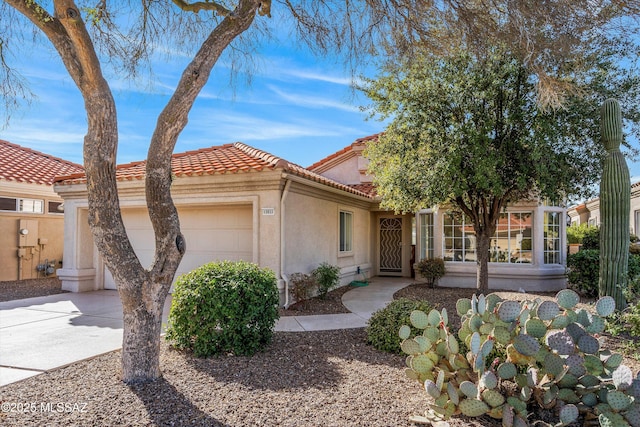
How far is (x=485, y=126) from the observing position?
8.79m

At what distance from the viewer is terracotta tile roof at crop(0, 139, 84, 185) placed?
14.4 meters

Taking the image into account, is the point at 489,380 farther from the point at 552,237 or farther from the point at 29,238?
the point at 29,238

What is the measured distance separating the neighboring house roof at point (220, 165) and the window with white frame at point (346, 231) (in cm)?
94

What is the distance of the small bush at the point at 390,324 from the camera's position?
6285 mm

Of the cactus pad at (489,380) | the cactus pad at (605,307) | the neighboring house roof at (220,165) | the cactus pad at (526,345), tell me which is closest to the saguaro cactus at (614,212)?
the cactus pad at (605,307)

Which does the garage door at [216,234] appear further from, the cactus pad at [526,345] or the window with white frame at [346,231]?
the cactus pad at [526,345]

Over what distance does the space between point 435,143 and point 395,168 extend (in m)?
1.07

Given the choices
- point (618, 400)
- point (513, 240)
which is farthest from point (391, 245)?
point (618, 400)

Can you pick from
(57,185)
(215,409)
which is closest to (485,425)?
(215,409)

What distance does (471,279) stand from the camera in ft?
44.6

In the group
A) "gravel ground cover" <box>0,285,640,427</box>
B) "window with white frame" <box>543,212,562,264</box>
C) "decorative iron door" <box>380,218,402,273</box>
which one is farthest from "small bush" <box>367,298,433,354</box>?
"decorative iron door" <box>380,218,402,273</box>

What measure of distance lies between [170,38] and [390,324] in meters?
6.58

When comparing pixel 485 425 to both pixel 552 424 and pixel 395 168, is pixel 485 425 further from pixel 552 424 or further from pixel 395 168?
pixel 395 168

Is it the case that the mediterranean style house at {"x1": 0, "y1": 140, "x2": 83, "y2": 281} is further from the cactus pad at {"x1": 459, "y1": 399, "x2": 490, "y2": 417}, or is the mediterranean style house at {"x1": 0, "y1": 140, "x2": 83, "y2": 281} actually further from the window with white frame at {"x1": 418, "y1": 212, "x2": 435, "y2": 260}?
the cactus pad at {"x1": 459, "y1": 399, "x2": 490, "y2": 417}
